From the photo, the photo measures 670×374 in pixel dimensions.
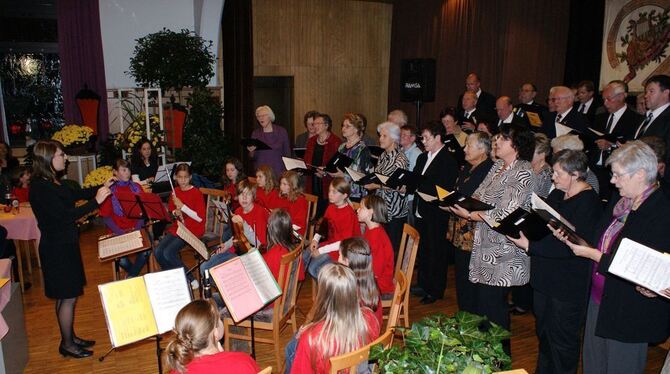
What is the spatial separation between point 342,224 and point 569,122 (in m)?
3.18

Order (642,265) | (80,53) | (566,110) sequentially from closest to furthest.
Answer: (642,265) < (566,110) < (80,53)

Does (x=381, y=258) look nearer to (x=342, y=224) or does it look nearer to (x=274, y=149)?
(x=342, y=224)

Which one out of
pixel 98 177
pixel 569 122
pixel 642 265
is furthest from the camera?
pixel 98 177

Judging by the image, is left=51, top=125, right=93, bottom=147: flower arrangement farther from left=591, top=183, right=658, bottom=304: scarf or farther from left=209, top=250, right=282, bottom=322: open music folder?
left=591, top=183, right=658, bottom=304: scarf

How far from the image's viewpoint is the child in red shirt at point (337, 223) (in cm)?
419

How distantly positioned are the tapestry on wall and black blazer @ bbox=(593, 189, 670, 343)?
18.0 ft

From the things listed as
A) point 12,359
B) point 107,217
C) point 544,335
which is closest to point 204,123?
point 107,217

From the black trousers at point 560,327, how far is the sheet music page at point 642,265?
2.39ft

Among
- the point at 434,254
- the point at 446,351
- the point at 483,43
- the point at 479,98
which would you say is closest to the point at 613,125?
the point at 479,98

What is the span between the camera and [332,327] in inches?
89.6

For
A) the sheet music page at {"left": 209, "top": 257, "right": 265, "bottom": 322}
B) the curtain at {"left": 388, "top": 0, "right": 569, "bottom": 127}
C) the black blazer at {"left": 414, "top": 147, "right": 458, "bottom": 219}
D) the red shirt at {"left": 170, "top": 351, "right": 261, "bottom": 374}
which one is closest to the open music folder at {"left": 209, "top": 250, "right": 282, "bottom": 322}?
the sheet music page at {"left": 209, "top": 257, "right": 265, "bottom": 322}

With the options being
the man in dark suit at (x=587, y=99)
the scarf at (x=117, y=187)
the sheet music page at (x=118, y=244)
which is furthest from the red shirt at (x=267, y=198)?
the man in dark suit at (x=587, y=99)

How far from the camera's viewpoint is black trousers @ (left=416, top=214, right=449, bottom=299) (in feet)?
15.0

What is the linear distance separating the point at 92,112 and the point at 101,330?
180 inches
